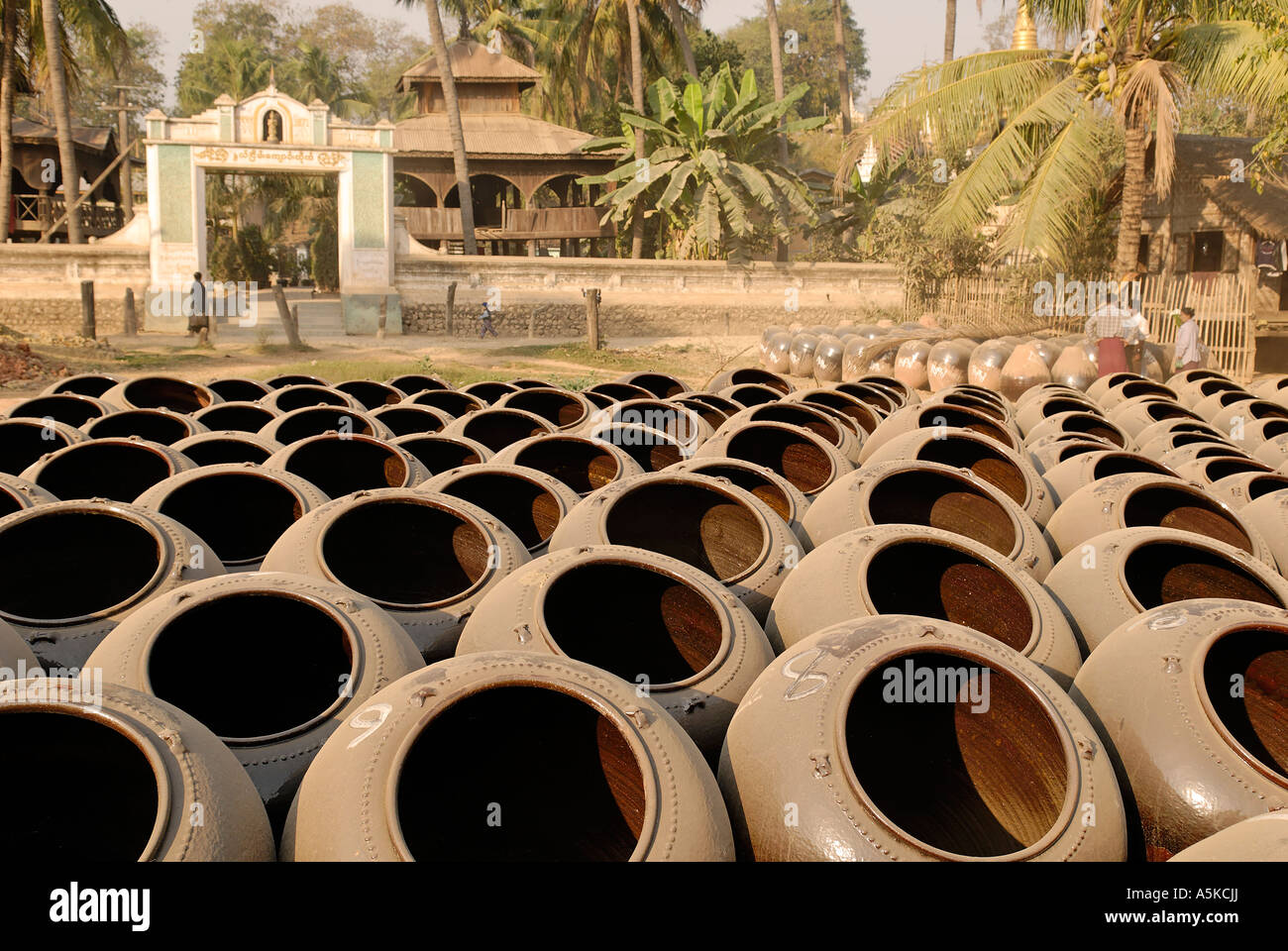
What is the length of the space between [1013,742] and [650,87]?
26.4 m

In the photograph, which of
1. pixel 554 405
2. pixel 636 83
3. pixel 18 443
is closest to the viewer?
pixel 18 443

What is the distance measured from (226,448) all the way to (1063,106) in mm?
14432

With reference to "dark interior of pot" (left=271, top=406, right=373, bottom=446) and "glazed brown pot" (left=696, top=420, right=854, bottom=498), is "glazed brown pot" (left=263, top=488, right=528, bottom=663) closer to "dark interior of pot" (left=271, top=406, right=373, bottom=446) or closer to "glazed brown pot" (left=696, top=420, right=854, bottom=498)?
"glazed brown pot" (left=696, top=420, right=854, bottom=498)

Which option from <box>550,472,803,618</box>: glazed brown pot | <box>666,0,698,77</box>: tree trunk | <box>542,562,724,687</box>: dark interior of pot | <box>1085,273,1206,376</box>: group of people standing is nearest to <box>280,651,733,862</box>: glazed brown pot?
<box>542,562,724,687</box>: dark interior of pot

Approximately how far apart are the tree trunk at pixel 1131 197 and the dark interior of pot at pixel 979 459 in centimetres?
1187

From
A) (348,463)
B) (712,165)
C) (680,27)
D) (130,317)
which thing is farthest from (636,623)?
(680,27)

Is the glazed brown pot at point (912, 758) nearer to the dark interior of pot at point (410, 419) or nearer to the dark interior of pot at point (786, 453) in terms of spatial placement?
the dark interior of pot at point (786, 453)

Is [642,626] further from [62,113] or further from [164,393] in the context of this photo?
[62,113]

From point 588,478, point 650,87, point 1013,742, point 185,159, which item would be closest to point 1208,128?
point 650,87

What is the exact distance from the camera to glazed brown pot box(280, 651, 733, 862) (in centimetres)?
270

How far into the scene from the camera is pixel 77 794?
3.24m

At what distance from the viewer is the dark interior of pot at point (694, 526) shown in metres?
5.37

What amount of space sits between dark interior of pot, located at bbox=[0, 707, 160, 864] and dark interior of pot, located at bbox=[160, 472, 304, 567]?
244cm

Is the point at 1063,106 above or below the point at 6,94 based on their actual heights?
below
